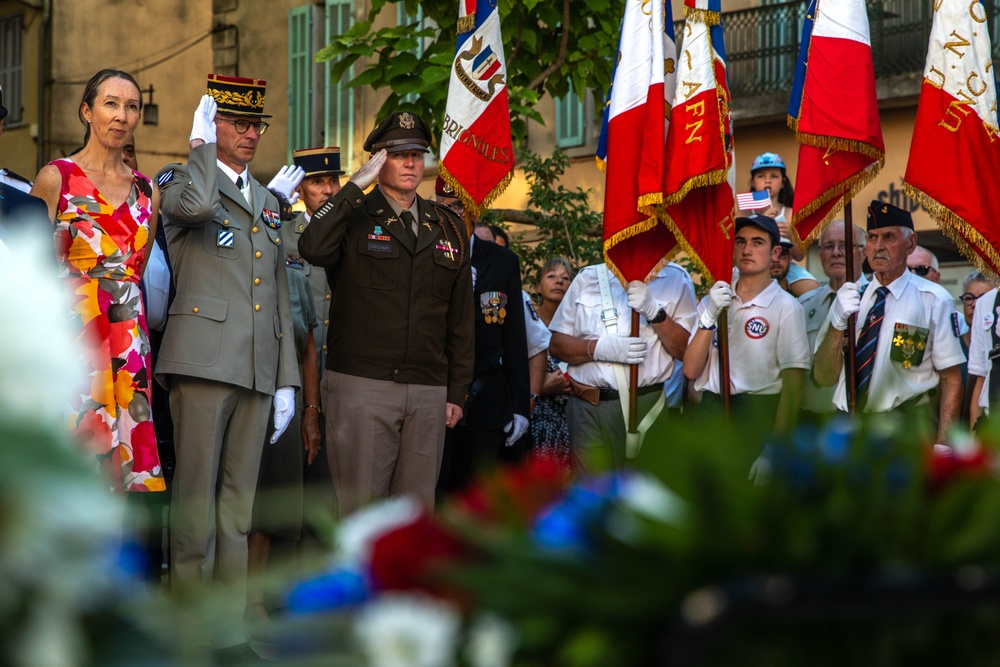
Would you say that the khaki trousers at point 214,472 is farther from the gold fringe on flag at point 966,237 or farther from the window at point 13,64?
the window at point 13,64

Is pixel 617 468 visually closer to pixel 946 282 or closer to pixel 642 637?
pixel 642 637

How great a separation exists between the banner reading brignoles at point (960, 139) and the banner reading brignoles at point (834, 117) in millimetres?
247

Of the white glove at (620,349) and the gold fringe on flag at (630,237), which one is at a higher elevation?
the gold fringe on flag at (630,237)

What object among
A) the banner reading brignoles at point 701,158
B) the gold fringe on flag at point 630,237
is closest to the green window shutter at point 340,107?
the gold fringe on flag at point 630,237

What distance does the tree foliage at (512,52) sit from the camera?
860 centimetres

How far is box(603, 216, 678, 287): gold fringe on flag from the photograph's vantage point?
654cm

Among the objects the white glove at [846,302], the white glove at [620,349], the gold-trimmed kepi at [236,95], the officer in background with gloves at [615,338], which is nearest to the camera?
the gold-trimmed kepi at [236,95]

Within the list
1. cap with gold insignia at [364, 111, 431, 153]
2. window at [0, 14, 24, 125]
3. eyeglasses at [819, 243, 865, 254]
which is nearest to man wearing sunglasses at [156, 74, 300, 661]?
cap with gold insignia at [364, 111, 431, 153]

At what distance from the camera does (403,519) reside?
129cm

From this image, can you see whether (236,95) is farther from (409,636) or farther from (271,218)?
(409,636)

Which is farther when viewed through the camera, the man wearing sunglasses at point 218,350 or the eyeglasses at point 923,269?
the eyeglasses at point 923,269

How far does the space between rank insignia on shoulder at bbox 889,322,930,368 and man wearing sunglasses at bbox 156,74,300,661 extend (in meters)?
2.87

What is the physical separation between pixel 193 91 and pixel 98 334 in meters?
18.7

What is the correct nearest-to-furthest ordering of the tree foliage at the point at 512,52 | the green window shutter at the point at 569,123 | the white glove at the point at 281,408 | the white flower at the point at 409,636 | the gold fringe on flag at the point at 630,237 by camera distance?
the white flower at the point at 409,636
the white glove at the point at 281,408
the gold fringe on flag at the point at 630,237
the tree foliage at the point at 512,52
the green window shutter at the point at 569,123
